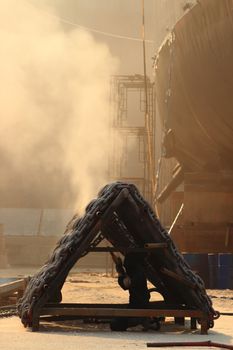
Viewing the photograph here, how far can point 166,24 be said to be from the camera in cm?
3956

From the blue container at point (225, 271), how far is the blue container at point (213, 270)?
13cm

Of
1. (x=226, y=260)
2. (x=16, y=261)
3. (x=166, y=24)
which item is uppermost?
(x=166, y=24)

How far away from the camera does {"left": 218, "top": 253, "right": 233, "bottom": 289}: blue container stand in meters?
20.7

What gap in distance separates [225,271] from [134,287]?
12.6 meters

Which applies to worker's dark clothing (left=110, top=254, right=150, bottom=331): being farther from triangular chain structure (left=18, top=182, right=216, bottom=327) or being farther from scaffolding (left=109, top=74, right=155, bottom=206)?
scaffolding (left=109, top=74, right=155, bottom=206)

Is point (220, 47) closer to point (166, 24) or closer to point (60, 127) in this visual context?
point (60, 127)

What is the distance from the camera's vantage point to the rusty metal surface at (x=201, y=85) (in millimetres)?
24344

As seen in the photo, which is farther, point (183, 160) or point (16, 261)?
point (16, 261)

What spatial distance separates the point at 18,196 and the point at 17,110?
37.5 metres

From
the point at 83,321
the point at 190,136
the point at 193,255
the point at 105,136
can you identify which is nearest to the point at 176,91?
the point at 190,136

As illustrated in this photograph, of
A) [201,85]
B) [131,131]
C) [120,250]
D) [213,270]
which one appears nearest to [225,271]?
[213,270]

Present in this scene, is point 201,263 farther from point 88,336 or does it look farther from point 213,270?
→ point 88,336

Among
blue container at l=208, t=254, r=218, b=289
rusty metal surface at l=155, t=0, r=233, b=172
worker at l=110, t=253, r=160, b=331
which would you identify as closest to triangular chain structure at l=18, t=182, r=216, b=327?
worker at l=110, t=253, r=160, b=331

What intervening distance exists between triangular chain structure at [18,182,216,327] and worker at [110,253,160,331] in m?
0.18
